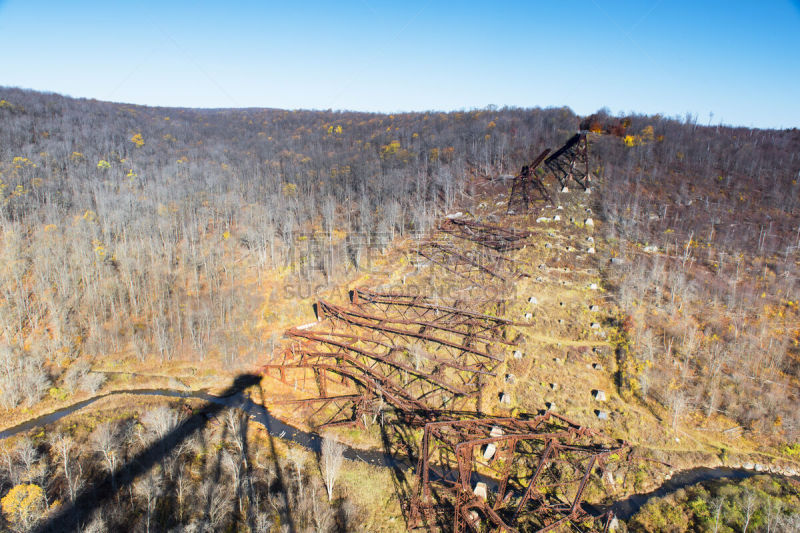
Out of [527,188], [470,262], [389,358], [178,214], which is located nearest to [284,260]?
[389,358]

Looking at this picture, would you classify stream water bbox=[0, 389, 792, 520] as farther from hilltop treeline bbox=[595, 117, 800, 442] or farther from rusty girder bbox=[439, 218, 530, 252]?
rusty girder bbox=[439, 218, 530, 252]

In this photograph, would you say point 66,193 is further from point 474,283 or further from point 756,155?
point 756,155

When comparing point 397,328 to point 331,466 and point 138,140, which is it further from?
point 138,140

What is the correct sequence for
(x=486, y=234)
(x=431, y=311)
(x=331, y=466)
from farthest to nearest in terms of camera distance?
(x=486, y=234)
(x=431, y=311)
(x=331, y=466)

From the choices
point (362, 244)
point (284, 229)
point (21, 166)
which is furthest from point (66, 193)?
point (362, 244)

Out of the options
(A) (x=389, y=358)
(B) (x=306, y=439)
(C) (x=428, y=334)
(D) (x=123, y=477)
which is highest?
(C) (x=428, y=334)

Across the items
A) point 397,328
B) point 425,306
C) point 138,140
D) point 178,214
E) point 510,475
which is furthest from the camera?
point 138,140

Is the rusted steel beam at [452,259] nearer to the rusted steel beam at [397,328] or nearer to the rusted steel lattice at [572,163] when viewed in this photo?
the rusted steel beam at [397,328]
